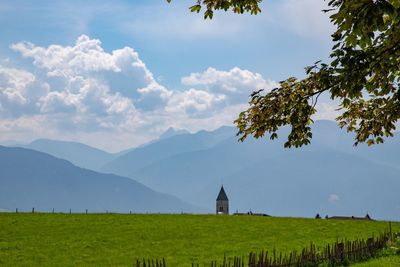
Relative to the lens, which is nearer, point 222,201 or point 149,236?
point 149,236

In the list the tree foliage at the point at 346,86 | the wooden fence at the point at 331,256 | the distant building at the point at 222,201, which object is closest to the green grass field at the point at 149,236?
the wooden fence at the point at 331,256

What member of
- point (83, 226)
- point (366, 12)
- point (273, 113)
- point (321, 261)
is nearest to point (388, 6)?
point (366, 12)

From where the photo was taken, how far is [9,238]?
156 ft

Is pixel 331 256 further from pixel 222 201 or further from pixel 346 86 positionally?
pixel 222 201

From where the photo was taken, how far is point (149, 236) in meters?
51.2

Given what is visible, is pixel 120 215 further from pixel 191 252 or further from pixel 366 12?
pixel 366 12

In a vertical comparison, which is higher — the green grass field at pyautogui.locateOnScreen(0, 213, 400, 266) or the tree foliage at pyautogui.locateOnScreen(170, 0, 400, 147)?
the tree foliage at pyautogui.locateOnScreen(170, 0, 400, 147)

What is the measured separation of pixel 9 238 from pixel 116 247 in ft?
37.5

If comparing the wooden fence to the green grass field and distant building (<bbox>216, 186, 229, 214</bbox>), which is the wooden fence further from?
distant building (<bbox>216, 186, 229, 214</bbox>)

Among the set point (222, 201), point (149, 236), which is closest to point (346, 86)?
point (149, 236)

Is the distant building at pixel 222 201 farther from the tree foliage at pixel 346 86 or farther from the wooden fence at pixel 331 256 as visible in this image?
the tree foliage at pixel 346 86

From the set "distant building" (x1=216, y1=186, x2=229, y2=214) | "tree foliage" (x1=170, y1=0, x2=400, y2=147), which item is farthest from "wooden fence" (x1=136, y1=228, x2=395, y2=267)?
"distant building" (x1=216, y1=186, x2=229, y2=214)

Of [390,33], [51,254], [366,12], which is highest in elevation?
[390,33]

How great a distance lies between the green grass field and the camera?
40.2 metres
